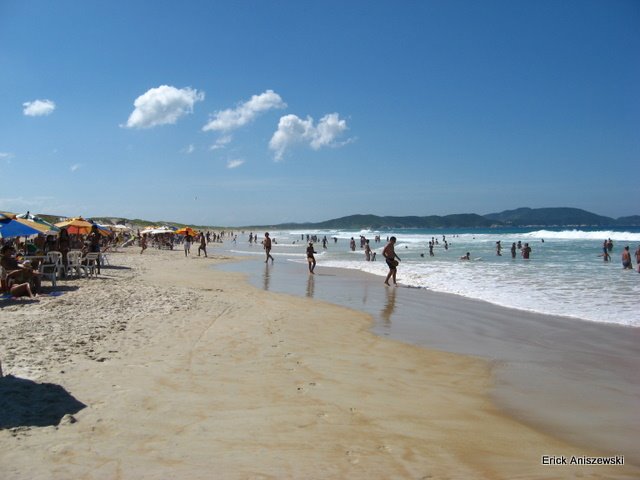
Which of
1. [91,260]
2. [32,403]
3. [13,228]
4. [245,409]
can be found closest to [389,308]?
[245,409]

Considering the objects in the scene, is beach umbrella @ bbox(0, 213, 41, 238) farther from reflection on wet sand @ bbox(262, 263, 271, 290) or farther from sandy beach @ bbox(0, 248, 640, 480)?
reflection on wet sand @ bbox(262, 263, 271, 290)

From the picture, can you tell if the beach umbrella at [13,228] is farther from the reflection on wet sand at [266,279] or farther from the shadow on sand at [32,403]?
→ the shadow on sand at [32,403]

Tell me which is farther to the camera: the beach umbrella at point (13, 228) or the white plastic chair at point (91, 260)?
the white plastic chair at point (91, 260)

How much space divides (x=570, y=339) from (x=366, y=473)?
6.19 metres

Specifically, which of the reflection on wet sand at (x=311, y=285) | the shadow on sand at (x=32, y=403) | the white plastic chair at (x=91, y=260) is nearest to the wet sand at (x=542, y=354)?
the reflection on wet sand at (x=311, y=285)

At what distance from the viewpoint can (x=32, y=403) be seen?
402 centimetres

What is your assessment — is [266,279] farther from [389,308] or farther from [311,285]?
[389,308]

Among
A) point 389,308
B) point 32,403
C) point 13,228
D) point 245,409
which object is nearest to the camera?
point 32,403

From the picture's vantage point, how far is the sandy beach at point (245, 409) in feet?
11.0

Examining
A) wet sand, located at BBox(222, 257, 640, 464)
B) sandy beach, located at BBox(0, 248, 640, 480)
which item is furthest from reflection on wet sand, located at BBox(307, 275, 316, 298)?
sandy beach, located at BBox(0, 248, 640, 480)

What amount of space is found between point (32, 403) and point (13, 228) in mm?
9103

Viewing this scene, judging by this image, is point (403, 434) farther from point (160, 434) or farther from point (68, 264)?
point (68, 264)

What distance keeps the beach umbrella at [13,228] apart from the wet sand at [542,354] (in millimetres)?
7599

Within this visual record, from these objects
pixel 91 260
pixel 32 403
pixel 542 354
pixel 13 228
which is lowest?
pixel 542 354
